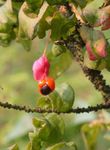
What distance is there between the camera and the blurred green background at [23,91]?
363cm

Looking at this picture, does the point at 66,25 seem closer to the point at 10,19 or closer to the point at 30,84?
the point at 10,19

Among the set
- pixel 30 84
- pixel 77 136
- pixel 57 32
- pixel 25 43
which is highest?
pixel 57 32

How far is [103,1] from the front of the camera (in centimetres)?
172

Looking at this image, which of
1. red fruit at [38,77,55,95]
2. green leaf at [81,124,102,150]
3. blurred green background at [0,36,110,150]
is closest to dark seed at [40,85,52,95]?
red fruit at [38,77,55,95]

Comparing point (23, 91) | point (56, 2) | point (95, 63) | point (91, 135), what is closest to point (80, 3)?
point (56, 2)

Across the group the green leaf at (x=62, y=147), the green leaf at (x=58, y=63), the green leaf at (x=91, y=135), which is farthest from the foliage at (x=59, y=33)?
the green leaf at (x=91, y=135)

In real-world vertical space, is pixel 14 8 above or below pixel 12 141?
above

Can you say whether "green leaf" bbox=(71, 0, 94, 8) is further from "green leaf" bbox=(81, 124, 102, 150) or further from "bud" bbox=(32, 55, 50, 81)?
"green leaf" bbox=(81, 124, 102, 150)

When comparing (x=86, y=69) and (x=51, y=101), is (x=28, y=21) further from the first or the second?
(x=51, y=101)

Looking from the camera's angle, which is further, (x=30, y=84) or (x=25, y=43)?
(x=30, y=84)

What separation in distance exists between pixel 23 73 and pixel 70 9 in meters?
3.60

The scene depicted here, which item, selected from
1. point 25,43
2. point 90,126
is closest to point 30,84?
point 90,126

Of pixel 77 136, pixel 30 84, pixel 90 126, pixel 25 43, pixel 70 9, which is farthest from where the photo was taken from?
pixel 30 84

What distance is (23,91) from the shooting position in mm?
5141
